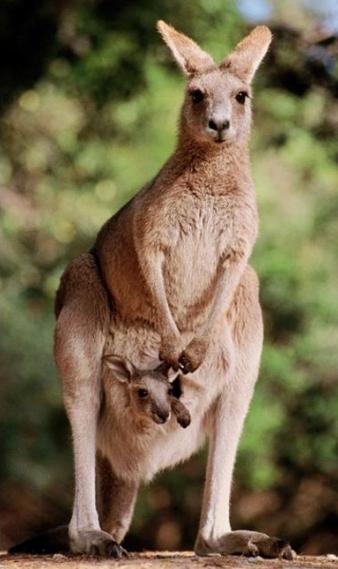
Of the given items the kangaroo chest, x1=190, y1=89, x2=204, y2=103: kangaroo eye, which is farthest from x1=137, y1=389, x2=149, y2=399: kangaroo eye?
x1=190, y1=89, x2=204, y2=103: kangaroo eye

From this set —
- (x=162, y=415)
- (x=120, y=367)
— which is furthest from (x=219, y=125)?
(x=162, y=415)

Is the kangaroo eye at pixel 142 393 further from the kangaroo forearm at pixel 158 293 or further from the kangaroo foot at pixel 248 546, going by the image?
the kangaroo foot at pixel 248 546

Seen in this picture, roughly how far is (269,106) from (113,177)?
409 cm

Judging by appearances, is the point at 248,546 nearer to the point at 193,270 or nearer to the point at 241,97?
the point at 193,270

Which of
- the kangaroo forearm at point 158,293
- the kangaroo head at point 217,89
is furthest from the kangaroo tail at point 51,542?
the kangaroo head at point 217,89

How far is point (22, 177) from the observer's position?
58.8 feet

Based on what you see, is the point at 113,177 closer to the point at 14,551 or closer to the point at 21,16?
the point at 21,16

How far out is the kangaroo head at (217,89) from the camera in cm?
637

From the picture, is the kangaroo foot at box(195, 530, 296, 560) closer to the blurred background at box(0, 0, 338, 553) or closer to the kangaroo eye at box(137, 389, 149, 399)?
the kangaroo eye at box(137, 389, 149, 399)

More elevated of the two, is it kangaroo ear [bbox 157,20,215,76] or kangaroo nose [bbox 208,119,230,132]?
kangaroo ear [bbox 157,20,215,76]

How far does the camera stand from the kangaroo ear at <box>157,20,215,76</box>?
667cm

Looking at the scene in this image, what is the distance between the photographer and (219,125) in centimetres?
632

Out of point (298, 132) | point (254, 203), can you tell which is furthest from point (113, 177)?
point (254, 203)

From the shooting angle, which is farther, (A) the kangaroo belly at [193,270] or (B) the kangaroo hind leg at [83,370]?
(A) the kangaroo belly at [193,270]
